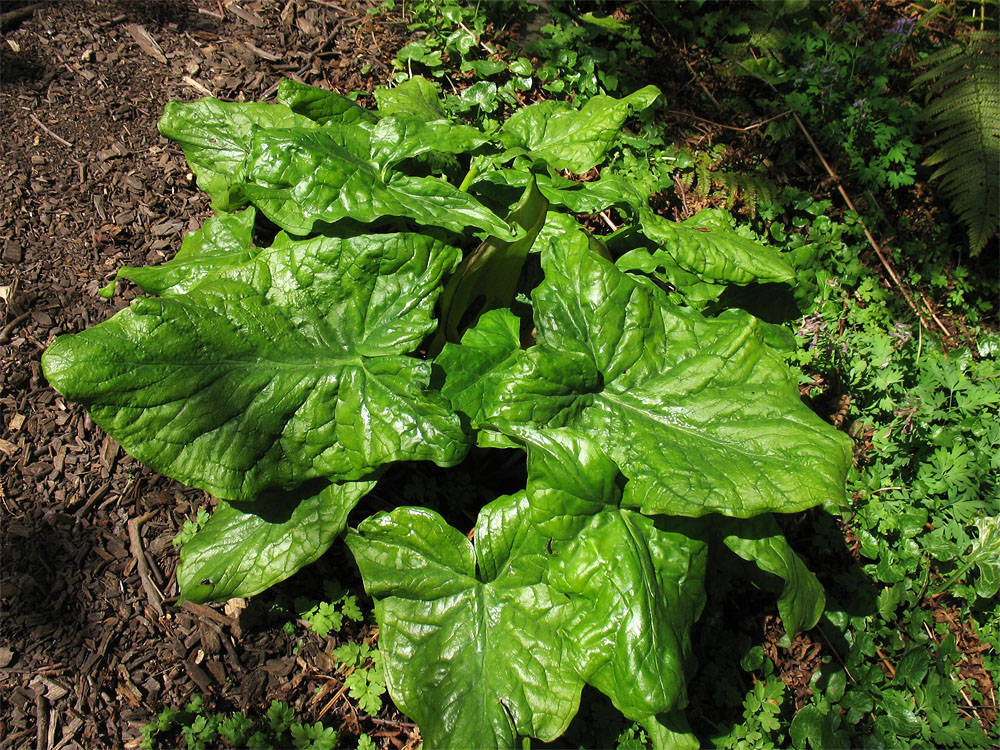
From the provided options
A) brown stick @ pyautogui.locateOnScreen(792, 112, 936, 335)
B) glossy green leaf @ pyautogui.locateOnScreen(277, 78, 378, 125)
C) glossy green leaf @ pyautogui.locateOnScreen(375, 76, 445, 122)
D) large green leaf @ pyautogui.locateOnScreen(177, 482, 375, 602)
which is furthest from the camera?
brown stick @ pyautogui.locateOnScreen(792, 112, 936, 335)

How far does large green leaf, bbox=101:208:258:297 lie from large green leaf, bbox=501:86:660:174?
1.12 m

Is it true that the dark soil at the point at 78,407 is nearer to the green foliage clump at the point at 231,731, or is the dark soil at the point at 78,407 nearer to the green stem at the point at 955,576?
the green foliage clump at the point at 231,731

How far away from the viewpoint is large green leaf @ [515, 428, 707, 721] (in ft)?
6.10

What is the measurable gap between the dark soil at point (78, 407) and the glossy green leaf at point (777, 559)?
1.36 metres

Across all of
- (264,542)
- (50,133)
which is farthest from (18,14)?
(264,542)

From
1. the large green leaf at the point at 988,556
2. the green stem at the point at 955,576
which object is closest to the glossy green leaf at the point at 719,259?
the large green leaf at the point at 988,556

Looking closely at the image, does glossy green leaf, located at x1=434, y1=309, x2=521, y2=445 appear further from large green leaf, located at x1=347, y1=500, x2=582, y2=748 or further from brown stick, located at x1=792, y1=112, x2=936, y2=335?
brown stick, located at x1=792, y1=112, x2=936, y2=335

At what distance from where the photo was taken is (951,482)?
3.12 meters

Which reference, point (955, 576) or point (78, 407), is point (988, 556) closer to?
point (955, 576)

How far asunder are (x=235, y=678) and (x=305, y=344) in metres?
1.25

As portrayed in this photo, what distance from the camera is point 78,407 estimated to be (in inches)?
110

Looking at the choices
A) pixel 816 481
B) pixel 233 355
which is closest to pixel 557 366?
pixel 816 481

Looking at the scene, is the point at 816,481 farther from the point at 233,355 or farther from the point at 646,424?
the point at 233,355

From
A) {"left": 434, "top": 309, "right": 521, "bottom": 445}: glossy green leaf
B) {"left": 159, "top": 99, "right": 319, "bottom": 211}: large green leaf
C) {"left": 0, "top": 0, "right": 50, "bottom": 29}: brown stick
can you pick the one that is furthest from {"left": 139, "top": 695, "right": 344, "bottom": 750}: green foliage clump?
{"left": 0, "top": 0, "right": 50, "bottom": 29}: brown stick
